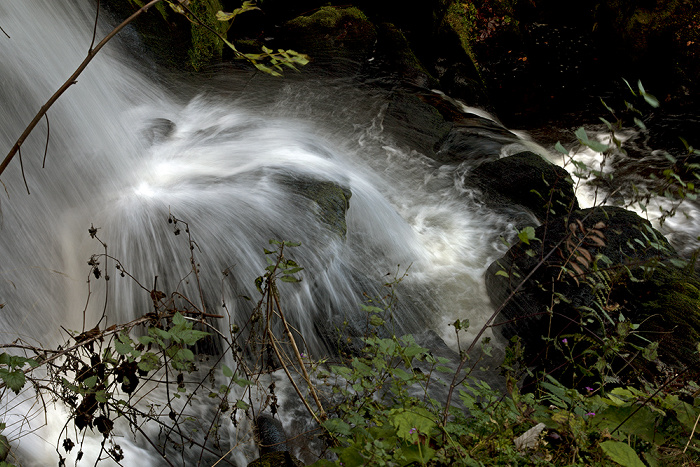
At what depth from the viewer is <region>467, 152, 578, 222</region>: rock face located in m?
5.32

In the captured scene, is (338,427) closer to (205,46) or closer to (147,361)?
(147,361)

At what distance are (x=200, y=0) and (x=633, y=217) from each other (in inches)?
240

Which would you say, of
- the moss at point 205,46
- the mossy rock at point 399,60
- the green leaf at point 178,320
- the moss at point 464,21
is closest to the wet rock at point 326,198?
the green leaf at point 178,320

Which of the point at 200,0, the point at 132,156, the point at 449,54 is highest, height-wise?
the point at 200,0

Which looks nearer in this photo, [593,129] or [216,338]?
[216,338]

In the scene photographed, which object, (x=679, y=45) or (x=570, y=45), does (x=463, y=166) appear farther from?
(x=679, y=45)

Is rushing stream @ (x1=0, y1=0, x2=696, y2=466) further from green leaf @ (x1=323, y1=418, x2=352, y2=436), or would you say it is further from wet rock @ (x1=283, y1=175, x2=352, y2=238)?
green leaf @ (x1=323, y1=418, x2=352, y2=436)

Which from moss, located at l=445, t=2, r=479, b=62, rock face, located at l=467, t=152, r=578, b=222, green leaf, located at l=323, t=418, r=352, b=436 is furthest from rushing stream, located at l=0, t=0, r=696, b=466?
moss, located at l=445, t=2, r=479, b=62

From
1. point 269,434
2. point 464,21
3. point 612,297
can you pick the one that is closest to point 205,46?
point 464,21

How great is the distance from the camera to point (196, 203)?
4090mm

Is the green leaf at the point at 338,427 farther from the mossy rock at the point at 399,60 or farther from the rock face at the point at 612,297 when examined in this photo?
the mossy rock at the point at 399,60

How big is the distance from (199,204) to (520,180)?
3.48 meters

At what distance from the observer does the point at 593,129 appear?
774 cm

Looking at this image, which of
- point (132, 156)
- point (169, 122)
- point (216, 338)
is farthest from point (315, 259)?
point (169, 122)
